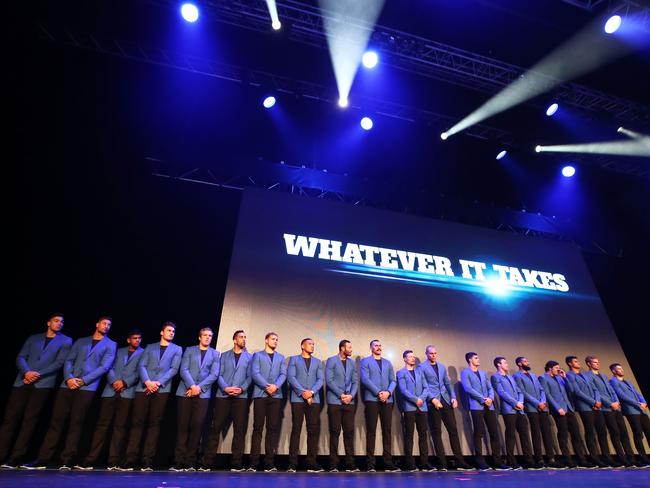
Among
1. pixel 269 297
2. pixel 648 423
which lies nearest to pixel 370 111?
pixel 269 297

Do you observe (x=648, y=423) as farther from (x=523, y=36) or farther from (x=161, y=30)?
(x=161, y=30)

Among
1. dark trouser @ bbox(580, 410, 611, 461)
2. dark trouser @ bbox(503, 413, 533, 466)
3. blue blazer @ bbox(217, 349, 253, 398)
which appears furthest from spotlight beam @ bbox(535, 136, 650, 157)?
blue blazer @ bbox(217, 349, 253, 398)

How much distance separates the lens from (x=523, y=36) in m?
4.73

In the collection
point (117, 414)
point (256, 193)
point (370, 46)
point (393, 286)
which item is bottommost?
point (117, 414)

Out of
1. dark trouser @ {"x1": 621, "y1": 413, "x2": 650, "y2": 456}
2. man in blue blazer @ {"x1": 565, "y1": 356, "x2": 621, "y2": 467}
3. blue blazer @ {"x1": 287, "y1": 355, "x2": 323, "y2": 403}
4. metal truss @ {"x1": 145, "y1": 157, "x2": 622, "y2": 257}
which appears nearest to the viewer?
blue blazer @ {"x1": 287, "y1": 355, "x2": 323, "y2": 403}

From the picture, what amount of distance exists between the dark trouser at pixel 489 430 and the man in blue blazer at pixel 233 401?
298 centimetres

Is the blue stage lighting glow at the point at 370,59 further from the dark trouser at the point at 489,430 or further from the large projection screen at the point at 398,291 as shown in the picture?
the dark trouser at the point at 489,430

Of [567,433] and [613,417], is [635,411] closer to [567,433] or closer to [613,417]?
[613,417]

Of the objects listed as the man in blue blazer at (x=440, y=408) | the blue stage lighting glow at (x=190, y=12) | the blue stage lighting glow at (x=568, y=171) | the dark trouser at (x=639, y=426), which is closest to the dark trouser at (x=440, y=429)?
the man in blue blazer at (x=440, y=408)

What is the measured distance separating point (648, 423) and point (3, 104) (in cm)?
1038

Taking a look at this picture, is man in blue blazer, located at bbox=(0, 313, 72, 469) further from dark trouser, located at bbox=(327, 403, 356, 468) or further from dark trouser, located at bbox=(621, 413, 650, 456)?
dark trouser, located at bbox=(621, 413, 650, 456)

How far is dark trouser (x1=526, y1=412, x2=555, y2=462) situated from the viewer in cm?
490

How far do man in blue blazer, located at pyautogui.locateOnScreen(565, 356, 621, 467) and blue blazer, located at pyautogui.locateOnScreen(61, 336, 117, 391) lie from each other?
21.3ft

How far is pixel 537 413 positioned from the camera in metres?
5.21
